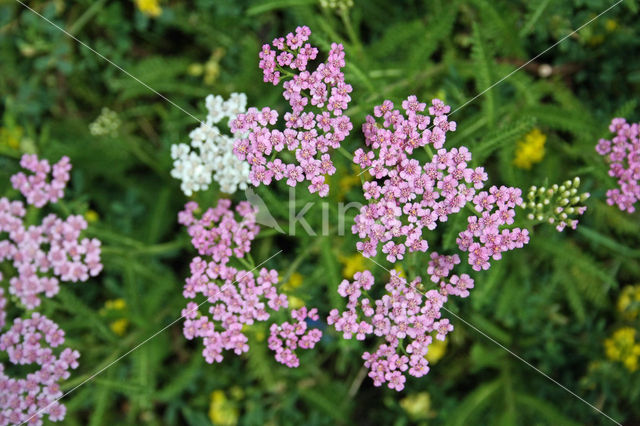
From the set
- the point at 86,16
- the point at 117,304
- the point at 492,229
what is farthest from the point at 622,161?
the point at 86,16

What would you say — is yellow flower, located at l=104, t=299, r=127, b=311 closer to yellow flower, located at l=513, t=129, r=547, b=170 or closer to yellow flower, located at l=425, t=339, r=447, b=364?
yellow flower, located at l=425, t=339, r=447, b=364

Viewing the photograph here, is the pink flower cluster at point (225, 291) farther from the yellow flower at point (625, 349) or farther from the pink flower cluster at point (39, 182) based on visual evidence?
the yellow flower at point (625, 349)

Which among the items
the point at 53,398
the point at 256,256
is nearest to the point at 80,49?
the point at 256,256

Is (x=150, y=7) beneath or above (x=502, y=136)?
above

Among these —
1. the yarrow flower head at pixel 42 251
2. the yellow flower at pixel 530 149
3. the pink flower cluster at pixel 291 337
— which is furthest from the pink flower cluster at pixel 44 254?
the yellow flower at pixel 530 149

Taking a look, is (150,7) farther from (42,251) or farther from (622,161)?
(622,161)

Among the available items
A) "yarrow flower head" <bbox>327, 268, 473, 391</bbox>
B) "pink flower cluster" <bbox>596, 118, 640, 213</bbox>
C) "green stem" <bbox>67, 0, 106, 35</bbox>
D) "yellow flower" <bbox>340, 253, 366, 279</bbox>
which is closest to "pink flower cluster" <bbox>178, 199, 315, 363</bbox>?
"yarrow flower head" <bbox>327, 268, 473, 391</bbox>
